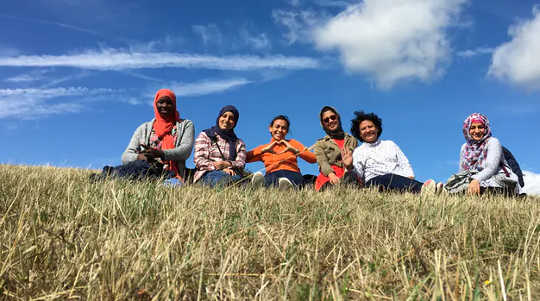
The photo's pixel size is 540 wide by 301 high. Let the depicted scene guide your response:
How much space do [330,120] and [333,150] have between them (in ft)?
1.99

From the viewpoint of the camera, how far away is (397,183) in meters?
7.00

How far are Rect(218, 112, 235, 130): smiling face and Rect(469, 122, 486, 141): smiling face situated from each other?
4.30 meters

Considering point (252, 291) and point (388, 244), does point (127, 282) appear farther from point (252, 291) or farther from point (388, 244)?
point (388, 244)

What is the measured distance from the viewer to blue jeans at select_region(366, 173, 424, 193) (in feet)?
22.3

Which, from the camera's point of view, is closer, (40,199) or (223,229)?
(223,229)

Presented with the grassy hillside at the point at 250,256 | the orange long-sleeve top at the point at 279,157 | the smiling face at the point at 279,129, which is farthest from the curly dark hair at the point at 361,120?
the grassy hillside at the point at 250,256

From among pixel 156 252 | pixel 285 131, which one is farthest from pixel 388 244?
pixel 285 131

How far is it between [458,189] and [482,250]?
523cm

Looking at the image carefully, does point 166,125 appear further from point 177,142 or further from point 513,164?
point 513,164

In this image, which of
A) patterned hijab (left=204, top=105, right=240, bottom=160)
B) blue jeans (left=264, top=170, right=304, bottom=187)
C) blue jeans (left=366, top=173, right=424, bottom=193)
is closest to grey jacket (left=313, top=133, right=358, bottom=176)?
blue jeans (left=264, top=170, right=304, bottom=187)

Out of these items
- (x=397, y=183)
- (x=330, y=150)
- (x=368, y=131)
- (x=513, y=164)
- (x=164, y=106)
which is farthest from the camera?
(x=330, y=150)

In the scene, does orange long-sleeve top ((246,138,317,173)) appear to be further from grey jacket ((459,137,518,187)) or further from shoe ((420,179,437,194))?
grey jacket ((459,137,518,187))

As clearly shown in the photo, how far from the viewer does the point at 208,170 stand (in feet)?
23.4

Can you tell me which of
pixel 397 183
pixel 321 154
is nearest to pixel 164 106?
pixel 321 154
